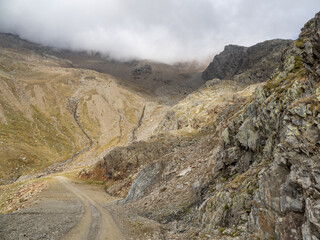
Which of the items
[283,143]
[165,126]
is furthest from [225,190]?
[165,126]

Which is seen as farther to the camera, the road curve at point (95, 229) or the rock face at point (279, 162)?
the road curve at point (95, 229)

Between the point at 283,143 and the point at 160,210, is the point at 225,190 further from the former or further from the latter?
the point at 160,210

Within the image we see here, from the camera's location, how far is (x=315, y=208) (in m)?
8.52

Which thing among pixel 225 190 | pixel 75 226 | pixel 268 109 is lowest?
pixel 75 226

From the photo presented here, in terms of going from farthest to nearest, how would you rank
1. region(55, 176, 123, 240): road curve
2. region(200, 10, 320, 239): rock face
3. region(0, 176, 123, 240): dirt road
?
region(55, 176, 123, 240): road curve
region(0, 176, 123, 240): dirt road
region(200, 10, 320, 239): rock face

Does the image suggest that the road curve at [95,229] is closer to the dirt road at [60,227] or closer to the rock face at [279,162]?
the dirt road at [60,227]

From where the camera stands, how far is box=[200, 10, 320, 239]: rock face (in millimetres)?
9539

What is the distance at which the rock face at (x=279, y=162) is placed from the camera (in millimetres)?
9539

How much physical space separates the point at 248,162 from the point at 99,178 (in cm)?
5777

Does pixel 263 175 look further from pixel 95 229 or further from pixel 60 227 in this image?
pixel 60 227

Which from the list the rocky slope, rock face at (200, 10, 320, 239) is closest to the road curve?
the rocky slope

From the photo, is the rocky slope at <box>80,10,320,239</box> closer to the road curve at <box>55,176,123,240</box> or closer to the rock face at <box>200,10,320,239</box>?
the rock face at <box>200,10,320,239</box>

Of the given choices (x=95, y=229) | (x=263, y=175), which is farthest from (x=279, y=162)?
(x=95, y=229)

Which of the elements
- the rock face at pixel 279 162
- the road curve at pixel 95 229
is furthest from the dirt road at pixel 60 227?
the rock face at pixel 279 162
